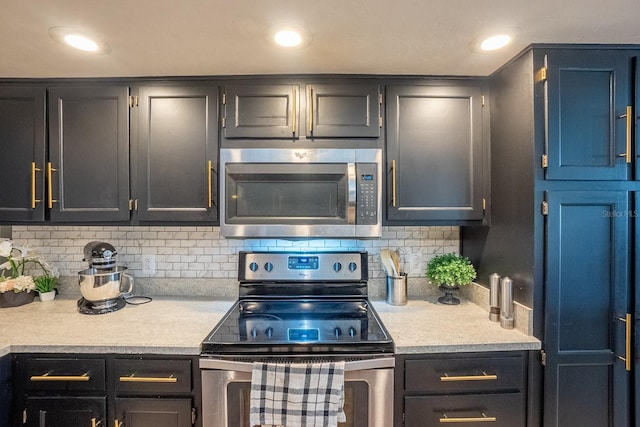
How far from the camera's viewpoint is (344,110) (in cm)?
171

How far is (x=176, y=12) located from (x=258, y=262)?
50.3 inches

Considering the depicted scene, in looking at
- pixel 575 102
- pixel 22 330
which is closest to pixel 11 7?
pixel 22 330

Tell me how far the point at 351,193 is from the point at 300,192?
259 mm

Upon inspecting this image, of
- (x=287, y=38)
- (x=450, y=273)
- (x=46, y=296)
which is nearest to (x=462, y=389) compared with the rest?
(x=450, y=273)

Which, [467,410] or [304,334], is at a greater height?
[304,334]

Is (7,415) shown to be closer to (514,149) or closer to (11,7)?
(11,7)

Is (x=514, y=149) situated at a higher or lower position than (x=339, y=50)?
lower

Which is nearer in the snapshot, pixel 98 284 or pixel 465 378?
pixel 465 378

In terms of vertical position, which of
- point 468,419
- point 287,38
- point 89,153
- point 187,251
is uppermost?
point 287,38

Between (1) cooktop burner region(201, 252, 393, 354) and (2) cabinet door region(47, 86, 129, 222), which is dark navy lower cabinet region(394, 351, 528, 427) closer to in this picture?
(1) cooktop burner region(201, 252, 393, 354)

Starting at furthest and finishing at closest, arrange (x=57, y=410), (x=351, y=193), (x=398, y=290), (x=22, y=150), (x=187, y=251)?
(x=187, y=251)
(x=398, y=290)
(x=22, y=150)
(x=351, y=193)
(x=57, y=410)

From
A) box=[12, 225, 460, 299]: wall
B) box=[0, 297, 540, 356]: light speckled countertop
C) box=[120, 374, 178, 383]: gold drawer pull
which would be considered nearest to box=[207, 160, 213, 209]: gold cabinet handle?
box=[12, 225, 460, 299]: wall

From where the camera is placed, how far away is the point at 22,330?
146 centimetres

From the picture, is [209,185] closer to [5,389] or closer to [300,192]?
[300,192]
